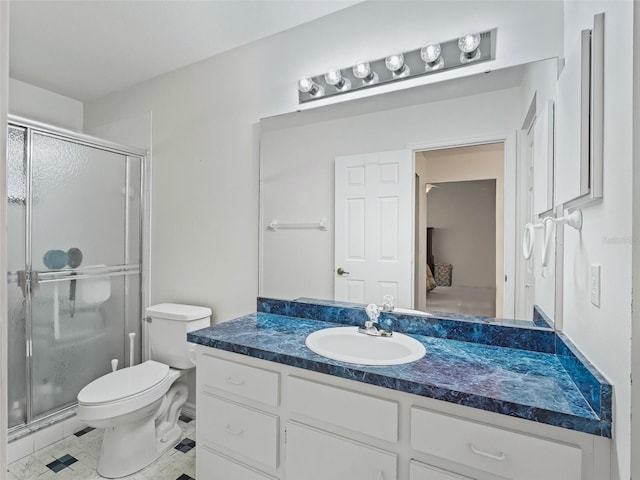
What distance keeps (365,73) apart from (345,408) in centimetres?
154

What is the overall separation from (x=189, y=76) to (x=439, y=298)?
7.29 ft

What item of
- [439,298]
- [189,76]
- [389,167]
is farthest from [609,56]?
[189,76]

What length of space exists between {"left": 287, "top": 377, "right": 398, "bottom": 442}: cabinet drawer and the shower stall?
6.14 ft

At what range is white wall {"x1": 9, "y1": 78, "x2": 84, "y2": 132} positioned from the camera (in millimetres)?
2580

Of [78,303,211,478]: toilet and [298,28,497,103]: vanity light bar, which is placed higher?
[298,28,497,103]: vanity light bar

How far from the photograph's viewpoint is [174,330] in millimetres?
2193

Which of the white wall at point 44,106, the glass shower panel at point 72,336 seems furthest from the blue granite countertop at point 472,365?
the white wall at point 44,106

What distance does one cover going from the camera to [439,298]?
1.58 m

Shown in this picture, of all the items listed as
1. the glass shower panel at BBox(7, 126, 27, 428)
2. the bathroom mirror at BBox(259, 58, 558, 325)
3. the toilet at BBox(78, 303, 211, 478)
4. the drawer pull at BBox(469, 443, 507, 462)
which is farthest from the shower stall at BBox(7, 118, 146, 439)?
the drawer pull at BBox(469, 443, 507, 462)

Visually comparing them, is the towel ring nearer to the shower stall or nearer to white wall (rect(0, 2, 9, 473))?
white wall (rect(0, 2, 9, 473))

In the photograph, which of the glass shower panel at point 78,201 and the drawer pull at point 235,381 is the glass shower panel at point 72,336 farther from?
the drawer pull at point 235,381

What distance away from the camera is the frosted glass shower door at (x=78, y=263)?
2.15 metres

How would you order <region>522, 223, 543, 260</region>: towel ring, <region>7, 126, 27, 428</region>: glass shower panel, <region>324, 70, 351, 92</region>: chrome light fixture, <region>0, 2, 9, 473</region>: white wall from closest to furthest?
<region>0, 2, 9, 473</region>: white wall < <region>522, 223, 543, 260</region>: towel ring < <region>324, 70, 351, 92</region>: chrome light fixture < <region>7, 126, 27, 428</region>: glass shower panel

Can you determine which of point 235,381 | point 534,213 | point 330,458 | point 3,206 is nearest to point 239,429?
point 235,381
